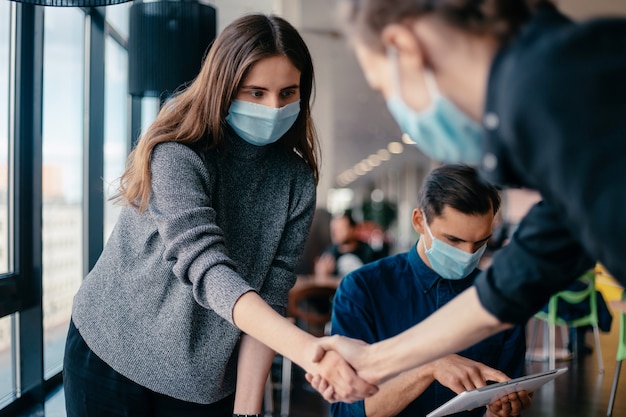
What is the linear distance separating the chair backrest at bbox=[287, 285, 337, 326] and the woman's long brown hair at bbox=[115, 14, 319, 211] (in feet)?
10.3

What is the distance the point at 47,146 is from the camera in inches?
147

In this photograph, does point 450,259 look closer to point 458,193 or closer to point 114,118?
point 458,193

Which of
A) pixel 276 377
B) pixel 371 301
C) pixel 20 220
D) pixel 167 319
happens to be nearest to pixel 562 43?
pixel 167 319

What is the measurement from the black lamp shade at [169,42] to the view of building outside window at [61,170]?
0.73m

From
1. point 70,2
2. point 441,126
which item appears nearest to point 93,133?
point 70,2

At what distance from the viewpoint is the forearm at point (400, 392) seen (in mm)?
1688

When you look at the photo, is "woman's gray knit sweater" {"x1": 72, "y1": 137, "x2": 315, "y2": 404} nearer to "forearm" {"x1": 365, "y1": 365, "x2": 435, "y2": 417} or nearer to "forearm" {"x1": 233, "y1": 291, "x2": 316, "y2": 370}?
"forearm" {"x1": 233, "y1": 291, "x2": 316, "y2": 370}

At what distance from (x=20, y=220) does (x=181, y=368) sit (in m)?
2.25

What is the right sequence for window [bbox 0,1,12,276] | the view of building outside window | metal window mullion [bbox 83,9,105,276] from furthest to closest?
metal window mullion [bbox 83,9,105,276] < the view of building outside window < window [bbox 0,1,12,276]

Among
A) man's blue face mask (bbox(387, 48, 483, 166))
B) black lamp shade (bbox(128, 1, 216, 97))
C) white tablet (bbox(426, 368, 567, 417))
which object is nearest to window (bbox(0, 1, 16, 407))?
black lamp shade (bbox(128, 1, 216, 97))

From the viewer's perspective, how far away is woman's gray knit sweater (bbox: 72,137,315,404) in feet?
4.40

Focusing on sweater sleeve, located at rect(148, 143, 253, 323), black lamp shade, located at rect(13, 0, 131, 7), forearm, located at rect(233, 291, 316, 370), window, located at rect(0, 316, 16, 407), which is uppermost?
black lamp shade, located at rect(13, 0, 131, 7)

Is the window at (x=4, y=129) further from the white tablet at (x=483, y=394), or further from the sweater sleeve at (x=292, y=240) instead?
the white tablet at (x=483, y=394)

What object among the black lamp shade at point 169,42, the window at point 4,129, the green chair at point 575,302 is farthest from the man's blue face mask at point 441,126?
the green chair at point 575,302
